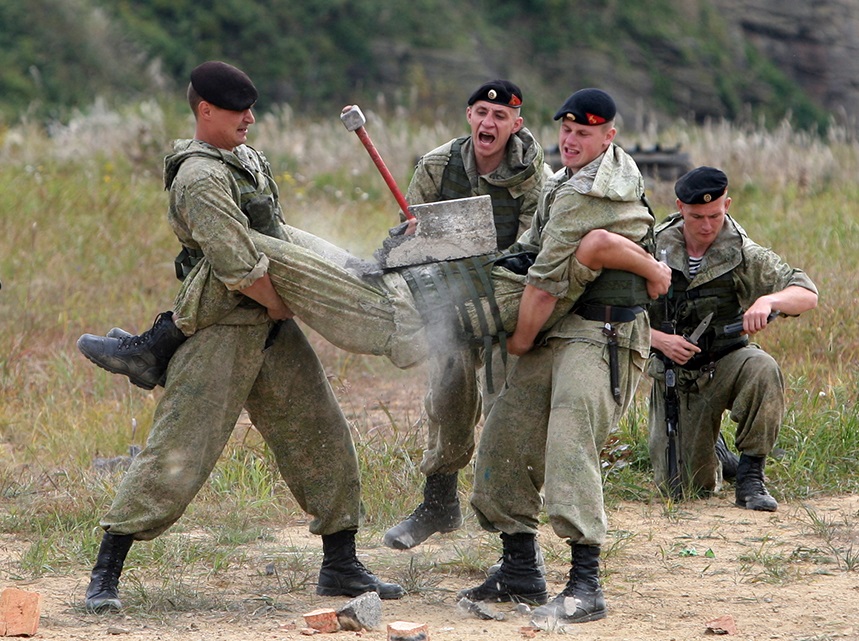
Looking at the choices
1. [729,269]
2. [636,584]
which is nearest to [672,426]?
[729,269]

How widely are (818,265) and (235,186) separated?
6346 millimetres

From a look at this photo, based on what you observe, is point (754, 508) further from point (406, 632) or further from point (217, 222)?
point (217, 222)

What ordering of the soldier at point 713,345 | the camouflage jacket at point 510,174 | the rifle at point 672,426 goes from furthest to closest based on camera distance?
the rifle at point 672,426
the soldier at point 713,345
the camouflage jacket at point 510,174

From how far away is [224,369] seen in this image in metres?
4.66

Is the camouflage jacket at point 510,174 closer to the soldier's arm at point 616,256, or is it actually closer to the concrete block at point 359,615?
the soldier's arm at point 616,256

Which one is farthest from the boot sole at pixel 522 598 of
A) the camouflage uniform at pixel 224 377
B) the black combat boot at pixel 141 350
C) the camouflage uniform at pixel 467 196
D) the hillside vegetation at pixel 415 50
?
the hillside vegetation at pixel 415 50

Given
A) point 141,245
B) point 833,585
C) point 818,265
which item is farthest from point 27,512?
point 818,265

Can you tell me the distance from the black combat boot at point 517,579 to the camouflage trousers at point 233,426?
0.62 meters

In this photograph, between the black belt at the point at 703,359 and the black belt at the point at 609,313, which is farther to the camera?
the black belt at the point at 703,359

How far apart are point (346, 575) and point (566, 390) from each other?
47.9 inches

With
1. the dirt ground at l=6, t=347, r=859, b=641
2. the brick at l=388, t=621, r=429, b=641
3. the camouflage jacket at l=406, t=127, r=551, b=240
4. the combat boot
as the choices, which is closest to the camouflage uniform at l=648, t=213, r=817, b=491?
the dirt ground at l=6, t=347, r=859, b=641

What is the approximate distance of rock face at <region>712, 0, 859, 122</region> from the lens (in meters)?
33.9

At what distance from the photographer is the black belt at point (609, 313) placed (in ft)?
15.1

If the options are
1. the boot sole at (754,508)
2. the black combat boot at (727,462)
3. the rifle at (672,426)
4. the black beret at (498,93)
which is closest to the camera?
the black beret at (498,93)
